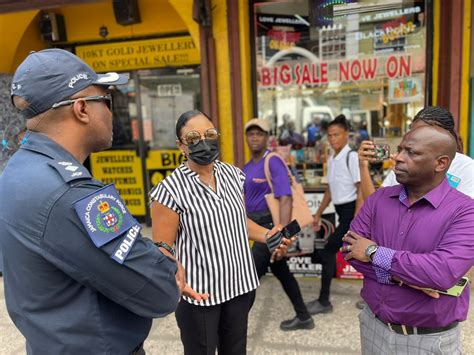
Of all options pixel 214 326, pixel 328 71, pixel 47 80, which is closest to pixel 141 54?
pixel 328 71

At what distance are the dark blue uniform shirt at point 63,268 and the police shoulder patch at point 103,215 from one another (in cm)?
2

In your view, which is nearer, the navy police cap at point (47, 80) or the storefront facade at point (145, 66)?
the navy police cap at point (47, 80)

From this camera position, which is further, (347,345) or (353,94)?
(353,94)

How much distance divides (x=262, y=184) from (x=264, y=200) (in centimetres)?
13

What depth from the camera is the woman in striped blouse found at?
1956 millimetres

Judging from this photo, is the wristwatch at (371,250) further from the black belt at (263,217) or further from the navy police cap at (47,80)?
the black belt at (263,217)

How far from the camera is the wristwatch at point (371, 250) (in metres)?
1.65

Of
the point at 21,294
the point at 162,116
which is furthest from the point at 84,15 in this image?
the point at 21,294

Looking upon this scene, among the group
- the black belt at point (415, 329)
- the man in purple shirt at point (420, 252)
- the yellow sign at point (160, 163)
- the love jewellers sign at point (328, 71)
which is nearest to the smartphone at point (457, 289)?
the man in purple shirt at point (420, 252)

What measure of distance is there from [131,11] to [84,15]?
856mm

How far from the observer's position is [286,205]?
10.2 ft

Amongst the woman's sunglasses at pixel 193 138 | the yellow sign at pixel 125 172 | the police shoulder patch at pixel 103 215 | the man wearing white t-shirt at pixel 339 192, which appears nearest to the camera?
the police shoulder patch at pixel 103 215

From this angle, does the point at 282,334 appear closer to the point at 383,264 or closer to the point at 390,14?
the point at 383,264

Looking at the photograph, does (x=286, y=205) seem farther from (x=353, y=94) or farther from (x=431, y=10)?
(x=431, y=10)
